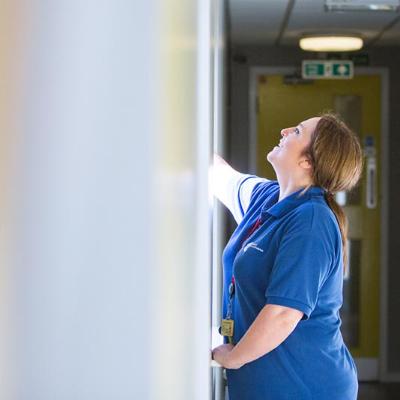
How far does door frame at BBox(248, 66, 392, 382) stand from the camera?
7.30 metres

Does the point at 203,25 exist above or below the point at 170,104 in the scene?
above

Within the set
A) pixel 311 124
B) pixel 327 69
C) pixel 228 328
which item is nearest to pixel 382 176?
pixel 327 69

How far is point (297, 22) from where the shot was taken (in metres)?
5.94

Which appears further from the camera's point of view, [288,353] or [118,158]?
[288,353]

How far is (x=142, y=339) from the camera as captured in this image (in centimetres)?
84

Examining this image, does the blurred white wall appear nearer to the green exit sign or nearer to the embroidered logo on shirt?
the embroidered logo on shirt

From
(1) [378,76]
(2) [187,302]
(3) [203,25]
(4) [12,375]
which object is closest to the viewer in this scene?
(4) [12,375]

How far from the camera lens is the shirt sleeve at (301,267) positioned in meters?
1.94

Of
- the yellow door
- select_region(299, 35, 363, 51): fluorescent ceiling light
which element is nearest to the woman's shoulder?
select_region(299, 35, 363, 51): fluorescent ceiling light

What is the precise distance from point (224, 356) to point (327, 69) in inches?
205

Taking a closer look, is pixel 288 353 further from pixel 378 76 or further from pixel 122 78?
pixel 378 76

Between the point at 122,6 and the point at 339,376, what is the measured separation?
145cm

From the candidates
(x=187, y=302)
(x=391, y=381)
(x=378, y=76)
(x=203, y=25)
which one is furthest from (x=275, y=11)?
(x=187, y=302)

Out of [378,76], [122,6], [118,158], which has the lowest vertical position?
[118,158]
